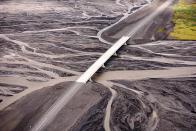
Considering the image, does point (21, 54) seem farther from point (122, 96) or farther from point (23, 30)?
point (122, 96)

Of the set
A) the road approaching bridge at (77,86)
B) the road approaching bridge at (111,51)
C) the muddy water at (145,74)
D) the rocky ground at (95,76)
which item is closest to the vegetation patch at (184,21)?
the rocky ground at (95,76)

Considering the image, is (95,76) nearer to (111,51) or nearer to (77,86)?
Answer: (77,86)

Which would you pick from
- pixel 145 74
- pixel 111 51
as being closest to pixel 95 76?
pixel 145 74

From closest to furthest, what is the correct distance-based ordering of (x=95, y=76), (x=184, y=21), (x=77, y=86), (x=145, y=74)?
1. (x=77, y=86)
2. (x=95, y=76)
3. (x=145, y=74)
4. (x=184, y=21)

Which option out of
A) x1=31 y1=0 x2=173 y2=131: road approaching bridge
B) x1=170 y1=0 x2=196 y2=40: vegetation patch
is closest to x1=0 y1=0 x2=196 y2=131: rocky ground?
Answer: x1=31 y1=0 x2=173 y2=131: road approaching bridge

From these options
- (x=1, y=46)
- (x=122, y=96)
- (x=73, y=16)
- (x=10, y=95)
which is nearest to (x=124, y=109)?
(x=122, y=96)

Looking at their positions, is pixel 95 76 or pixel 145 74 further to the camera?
pixel 145 74

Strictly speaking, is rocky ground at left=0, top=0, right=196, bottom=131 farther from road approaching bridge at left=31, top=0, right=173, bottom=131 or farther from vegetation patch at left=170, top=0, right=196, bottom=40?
vegetation patch at left=170, top=0, right=196, bottom=40
